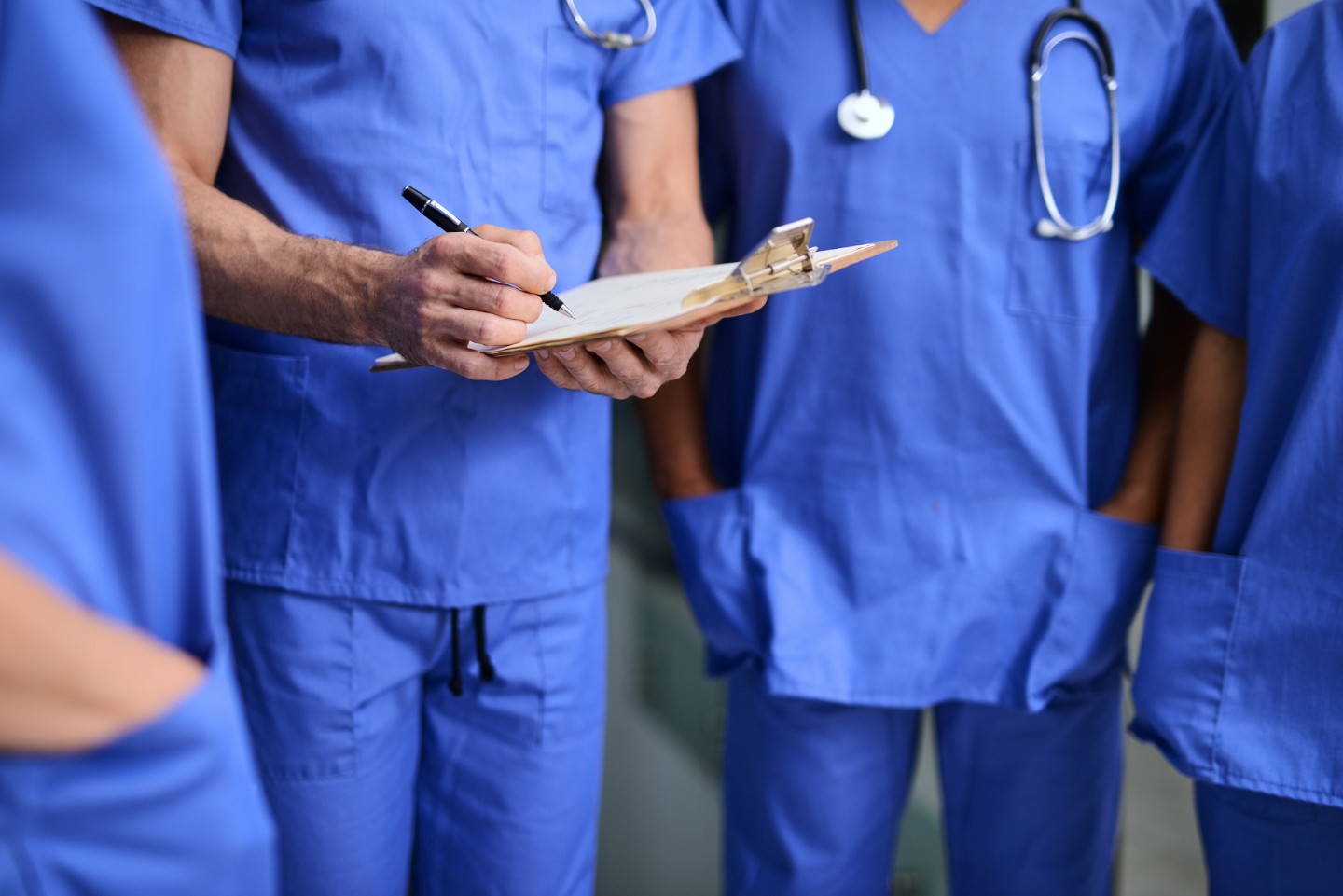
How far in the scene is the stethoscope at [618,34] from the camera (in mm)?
1109

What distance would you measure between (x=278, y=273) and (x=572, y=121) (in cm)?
33

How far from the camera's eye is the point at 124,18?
996 millimetres

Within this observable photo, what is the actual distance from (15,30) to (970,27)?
96 centimetres

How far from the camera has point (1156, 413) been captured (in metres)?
1.31

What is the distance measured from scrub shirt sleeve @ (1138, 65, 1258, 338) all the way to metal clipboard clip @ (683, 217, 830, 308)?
0.57m

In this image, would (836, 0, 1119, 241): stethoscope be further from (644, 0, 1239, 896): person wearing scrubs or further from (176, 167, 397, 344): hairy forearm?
(176, 167, 397, 344): hairy forearm

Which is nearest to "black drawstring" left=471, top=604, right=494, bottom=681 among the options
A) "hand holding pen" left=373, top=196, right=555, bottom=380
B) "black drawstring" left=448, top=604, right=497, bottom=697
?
"black drawstring" left=448, top=604, right=497, bottom=697

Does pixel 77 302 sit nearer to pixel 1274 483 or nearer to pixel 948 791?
pixel 1274 483

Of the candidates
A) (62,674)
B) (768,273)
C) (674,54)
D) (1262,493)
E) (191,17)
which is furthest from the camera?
(674,54)

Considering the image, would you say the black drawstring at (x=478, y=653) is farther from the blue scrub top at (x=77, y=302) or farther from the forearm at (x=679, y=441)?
the blue scrub top at (x=77, y=302)

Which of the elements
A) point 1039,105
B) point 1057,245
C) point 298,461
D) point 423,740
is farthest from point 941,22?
point 423,740

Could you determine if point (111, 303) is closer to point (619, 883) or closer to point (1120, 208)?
point (1120, 208)

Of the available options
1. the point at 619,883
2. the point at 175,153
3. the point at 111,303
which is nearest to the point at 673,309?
the point at 111,303

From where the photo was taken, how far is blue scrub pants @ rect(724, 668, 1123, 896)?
131 centimetres
